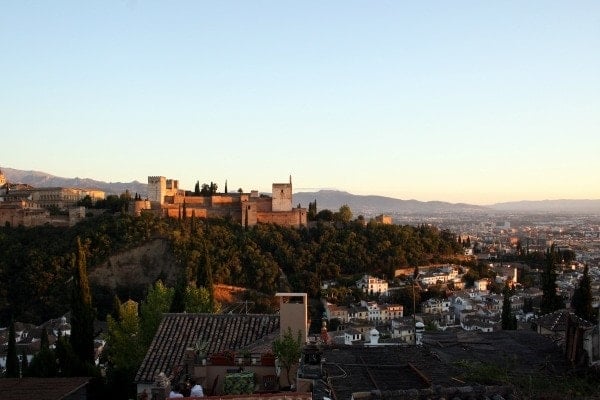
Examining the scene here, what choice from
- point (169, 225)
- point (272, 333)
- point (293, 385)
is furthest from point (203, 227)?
point (293, 385)

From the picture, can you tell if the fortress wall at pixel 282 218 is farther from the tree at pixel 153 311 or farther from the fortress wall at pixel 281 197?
the tree at pixel 153 311

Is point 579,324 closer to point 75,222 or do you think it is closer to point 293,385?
point 293,385

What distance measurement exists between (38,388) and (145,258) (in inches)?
1861

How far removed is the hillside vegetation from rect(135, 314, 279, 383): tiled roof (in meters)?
38.0

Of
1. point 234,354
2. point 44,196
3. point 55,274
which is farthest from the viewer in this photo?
point 44,196

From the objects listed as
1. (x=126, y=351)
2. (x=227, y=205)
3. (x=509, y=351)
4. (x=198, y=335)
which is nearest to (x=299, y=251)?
(x=227, y=205)

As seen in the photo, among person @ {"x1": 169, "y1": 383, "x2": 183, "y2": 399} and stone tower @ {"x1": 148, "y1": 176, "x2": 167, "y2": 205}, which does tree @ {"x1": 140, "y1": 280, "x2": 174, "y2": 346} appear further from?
stone tower @ {"x1": 148, "y1": 176, "x2": 167, "y2": 205}

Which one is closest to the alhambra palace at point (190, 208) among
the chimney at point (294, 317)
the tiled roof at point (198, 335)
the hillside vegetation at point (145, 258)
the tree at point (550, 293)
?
the hillside vegetation at point (145, 258)

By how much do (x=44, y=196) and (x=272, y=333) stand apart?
229 feet

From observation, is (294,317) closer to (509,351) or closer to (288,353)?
(288,353)

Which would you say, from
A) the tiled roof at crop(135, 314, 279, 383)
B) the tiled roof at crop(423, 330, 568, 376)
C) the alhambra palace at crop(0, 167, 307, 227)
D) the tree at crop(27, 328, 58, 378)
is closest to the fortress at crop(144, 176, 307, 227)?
the alhambra palace at crop(0, 167, 307, 227)

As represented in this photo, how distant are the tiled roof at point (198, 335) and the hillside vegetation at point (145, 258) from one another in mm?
38028

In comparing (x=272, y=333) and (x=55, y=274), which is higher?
(x=272, y=333)

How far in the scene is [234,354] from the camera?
1054cm
